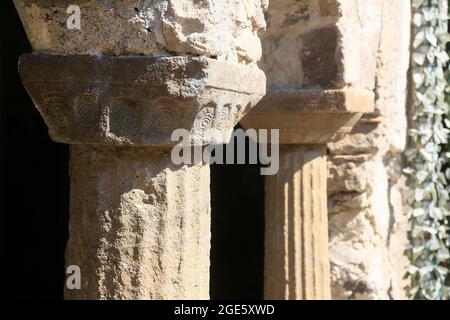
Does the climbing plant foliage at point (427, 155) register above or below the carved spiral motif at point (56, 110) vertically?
above

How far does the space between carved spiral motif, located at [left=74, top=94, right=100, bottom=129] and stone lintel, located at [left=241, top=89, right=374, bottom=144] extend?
208 centimetres

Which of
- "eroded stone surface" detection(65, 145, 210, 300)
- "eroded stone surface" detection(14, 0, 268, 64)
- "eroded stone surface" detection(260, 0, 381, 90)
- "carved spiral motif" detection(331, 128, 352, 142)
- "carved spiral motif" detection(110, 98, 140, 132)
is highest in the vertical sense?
"eroded stone surface" detection(260, 0, 381, 90)

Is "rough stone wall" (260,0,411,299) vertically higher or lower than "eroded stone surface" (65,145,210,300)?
higher

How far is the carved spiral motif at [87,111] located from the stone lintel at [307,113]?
6.83 feet

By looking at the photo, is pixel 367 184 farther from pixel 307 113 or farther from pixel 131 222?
pixel 131 222

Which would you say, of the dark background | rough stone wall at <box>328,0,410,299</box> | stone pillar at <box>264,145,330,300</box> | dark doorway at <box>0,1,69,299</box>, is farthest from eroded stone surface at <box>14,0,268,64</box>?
dark doorway at <box>0,1,69,299</box>

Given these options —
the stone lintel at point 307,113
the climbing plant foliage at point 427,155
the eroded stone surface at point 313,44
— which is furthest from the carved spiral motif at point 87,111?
the climbing plant foliage at point 427,155

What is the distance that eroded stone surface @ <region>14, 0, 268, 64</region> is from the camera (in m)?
3.00

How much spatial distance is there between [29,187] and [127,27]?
4.35 m

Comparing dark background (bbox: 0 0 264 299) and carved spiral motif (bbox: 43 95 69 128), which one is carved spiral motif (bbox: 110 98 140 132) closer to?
carved spiral motif (bbox: 43 95 69 128)

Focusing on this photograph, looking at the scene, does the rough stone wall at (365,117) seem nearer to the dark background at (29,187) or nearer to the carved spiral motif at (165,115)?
the dark background at (29,187)

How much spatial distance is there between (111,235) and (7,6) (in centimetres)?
406

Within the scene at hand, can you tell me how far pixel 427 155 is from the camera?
6438mm

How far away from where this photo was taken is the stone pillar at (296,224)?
5215 millimetres
